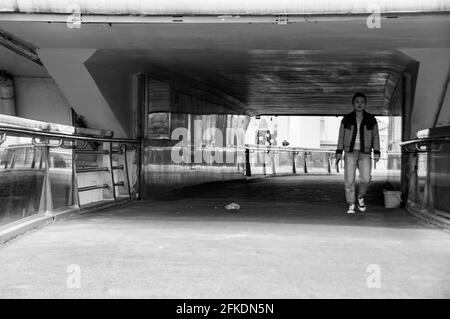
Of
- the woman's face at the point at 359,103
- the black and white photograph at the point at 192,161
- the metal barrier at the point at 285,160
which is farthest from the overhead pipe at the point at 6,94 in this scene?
the metal barrier at the point at 285,160

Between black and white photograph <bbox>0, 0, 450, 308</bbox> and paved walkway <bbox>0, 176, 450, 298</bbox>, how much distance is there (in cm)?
3

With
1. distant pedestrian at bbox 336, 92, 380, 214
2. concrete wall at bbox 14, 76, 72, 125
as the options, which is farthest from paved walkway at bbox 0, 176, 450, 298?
concrete wall at bbox 14, 76, 72, 125

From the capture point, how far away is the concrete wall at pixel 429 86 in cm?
1010

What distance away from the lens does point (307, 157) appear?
105 feet

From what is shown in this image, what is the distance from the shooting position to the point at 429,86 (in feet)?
34.7

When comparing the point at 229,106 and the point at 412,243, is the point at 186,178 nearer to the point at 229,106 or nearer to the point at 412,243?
the point at 229,106

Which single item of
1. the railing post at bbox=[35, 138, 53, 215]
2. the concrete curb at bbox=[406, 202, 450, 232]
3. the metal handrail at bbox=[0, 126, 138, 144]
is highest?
the metal handrail at bbox=[0, 126, 138, 144]

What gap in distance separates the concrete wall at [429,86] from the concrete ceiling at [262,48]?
391 mm

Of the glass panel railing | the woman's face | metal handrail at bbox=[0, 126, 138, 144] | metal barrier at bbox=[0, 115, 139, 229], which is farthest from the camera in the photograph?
the woman's face

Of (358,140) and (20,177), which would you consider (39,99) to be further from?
(358,140)

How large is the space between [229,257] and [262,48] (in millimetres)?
5313

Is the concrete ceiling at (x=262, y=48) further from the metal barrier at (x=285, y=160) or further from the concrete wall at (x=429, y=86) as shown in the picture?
the metal barrier at (x=285, y=160)

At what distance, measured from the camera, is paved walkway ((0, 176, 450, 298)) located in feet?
14.4

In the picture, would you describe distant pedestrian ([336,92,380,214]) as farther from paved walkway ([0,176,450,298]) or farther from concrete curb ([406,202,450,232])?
concrete curb ([406,202,450,232])
